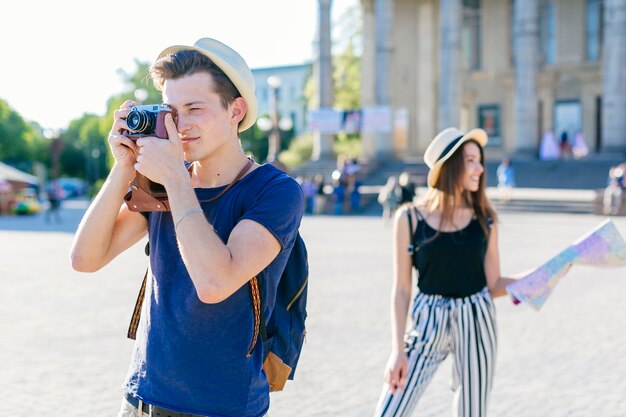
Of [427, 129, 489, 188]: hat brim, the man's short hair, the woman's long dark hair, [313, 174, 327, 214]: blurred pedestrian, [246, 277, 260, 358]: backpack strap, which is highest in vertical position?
the man's short hair

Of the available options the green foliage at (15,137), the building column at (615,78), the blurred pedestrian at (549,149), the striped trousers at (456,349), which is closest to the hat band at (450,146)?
the striped trousers at (456,349)

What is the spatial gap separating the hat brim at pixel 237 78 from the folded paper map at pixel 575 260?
6.26ft

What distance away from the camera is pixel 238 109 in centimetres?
261

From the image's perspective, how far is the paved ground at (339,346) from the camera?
621 cm

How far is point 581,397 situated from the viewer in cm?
634

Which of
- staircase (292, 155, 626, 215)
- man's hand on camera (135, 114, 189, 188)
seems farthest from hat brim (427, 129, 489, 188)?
staircase (292, 155, 626, 215)

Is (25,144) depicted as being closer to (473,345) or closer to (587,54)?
(587,54)

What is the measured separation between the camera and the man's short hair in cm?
249

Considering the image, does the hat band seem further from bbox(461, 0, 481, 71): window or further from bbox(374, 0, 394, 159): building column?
bbox(461, 0, 481, 71): window

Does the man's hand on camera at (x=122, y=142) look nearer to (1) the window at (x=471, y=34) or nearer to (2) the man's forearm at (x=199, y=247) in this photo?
(2) the man's forearm at (x=199, y=247)

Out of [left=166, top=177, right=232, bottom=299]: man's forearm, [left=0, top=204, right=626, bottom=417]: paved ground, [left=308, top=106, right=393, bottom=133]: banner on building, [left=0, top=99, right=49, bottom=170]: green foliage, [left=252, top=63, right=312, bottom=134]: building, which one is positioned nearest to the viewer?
[left=166, top=177, right=232, bottom=299]: man's forearm

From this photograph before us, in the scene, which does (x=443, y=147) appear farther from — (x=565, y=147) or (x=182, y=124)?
(x=565, y=147)

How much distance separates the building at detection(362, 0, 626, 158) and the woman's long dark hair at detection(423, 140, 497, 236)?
110 feet

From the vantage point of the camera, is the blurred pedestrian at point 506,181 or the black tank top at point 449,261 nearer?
the black tank top at point 449,261
